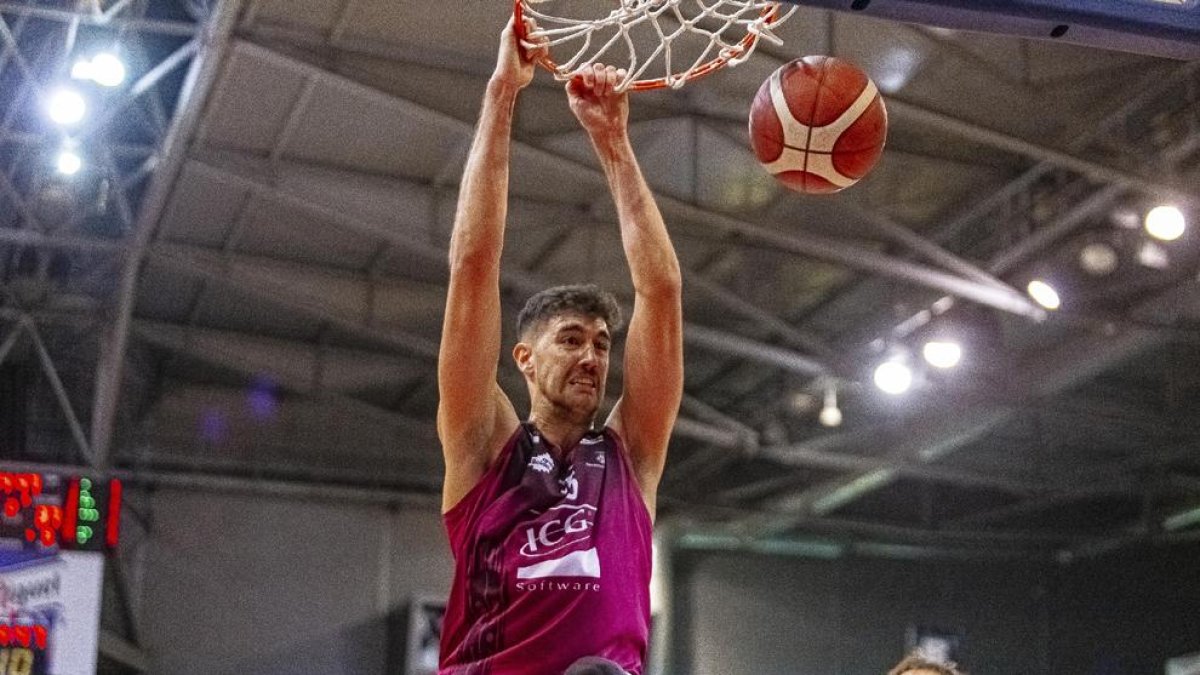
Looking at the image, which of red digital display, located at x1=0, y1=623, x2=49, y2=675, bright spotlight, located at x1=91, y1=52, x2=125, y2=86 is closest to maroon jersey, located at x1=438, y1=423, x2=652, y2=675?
bright spotlight, located at x1=91, y1=52, x2=125, y2=86

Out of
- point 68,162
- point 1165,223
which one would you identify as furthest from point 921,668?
point 68,162

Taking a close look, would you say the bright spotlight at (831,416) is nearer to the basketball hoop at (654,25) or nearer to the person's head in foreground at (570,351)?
the basketball hoop at (654,25)

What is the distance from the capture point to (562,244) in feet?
45.3

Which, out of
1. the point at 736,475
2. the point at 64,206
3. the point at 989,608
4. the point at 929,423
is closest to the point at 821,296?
the point at 929,423

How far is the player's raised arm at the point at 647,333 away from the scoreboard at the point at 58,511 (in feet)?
28.6

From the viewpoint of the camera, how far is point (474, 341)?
3434 millimetres

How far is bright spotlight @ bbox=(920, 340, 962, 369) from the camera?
1340 cm

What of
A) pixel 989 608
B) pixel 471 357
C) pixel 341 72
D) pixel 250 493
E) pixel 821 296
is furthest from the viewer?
pixel 989 608

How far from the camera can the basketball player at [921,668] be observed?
3992 mm

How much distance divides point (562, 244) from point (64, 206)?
423cm

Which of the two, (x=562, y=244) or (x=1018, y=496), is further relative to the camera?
(x=1018, y=496)

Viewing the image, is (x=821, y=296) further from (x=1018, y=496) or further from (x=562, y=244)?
(x=1018, y=496)

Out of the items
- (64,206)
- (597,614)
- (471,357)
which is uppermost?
(64,206)

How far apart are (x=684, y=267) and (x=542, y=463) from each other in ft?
33.9
